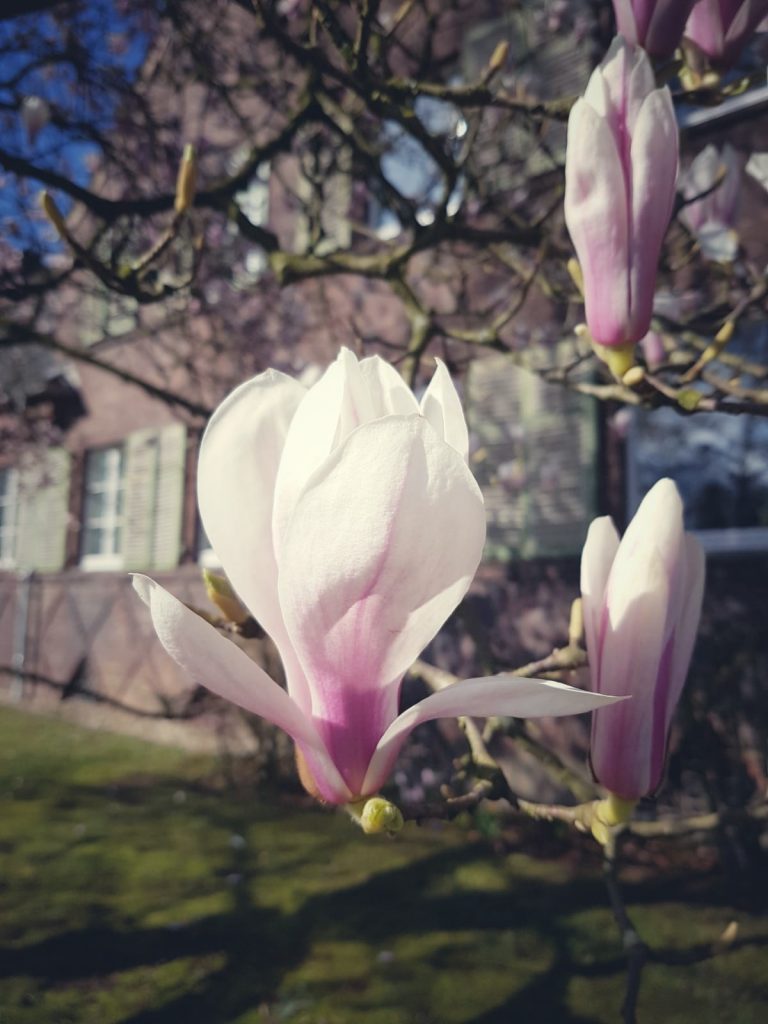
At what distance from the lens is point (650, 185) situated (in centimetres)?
71

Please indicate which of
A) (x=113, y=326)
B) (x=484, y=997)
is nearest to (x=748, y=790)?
(x=484, y=997)

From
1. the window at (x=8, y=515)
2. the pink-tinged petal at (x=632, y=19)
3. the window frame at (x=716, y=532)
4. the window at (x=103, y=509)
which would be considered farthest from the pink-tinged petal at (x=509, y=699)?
the window at (x=8, y=515)

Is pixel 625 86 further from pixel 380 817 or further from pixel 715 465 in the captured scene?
pixel 715 465

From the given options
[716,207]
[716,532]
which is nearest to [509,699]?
[716,207]

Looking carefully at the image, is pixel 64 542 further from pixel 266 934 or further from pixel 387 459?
pixel 387 459

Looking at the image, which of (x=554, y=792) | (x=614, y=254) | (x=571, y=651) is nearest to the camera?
(x=614, y=254)

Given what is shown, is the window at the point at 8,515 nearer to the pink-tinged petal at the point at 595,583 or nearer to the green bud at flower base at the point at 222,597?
the green bud at flower base at the point at 222,597

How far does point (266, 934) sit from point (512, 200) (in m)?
5.02

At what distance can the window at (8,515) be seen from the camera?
37.9 feet

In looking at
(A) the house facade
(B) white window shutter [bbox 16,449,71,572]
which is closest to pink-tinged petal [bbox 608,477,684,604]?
(A) the house facade

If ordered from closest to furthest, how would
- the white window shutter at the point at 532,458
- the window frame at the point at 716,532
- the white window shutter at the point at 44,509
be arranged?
the window frame at the point at 716,532
the white window shutter at the point at 532,458
the white window shutter at the point at 44,509

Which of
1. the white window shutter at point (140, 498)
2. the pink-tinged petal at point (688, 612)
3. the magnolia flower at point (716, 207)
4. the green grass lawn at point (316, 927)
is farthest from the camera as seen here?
the white window shutter at point (140, 498)

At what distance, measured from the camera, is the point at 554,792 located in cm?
555

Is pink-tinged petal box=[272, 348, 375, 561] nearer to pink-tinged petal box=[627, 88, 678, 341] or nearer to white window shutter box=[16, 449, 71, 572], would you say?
pink-tinged petal box=[627, 88, 678, 341]
